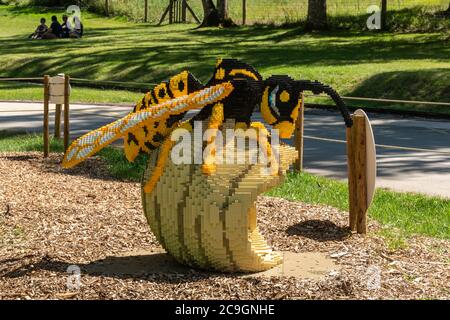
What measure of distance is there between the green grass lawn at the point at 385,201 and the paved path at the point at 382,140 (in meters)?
0.78

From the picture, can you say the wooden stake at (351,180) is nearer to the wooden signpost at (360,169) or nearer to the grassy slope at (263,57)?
the wooden signpost at (360,169)

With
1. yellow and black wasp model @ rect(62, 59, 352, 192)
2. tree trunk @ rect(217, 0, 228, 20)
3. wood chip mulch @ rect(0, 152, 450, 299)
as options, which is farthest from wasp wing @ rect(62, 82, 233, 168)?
tree trunk @ rect(217, 0, 228, 20)

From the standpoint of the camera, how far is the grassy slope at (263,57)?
22.4m

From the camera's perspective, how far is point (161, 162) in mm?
7242

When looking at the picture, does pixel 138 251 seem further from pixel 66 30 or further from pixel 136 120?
pixel 66 30

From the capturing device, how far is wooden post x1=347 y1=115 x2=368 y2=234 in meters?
9.00

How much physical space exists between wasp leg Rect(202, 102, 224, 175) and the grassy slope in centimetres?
1417

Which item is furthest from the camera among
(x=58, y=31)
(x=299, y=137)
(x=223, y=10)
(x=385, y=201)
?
(x=223, y=10)

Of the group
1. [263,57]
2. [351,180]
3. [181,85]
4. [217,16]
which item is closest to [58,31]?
[217,16]

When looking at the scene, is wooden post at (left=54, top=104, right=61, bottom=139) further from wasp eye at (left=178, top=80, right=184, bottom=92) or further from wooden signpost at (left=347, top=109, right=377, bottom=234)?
wasp eye at (left=178, top=80, right=184, bottom=92)

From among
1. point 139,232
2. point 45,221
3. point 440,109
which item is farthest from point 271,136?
point 440,109

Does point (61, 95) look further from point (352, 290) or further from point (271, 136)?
point (352, 290)

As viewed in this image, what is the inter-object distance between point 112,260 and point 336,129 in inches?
432

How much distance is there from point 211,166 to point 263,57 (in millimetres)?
21134
